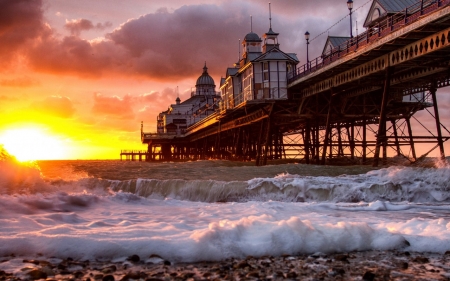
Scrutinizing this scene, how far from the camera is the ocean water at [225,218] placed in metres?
6.63

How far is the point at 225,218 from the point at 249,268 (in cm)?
418

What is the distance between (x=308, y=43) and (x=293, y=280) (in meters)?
29.4

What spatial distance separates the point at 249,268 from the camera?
18.8ft

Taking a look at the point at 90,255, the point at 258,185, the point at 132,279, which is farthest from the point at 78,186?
the point at 132,279

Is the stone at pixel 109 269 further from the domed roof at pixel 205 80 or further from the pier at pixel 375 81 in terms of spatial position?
the domed roof at pixel 205 80

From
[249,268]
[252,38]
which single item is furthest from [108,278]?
[252,38]

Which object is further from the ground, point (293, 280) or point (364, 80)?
point (364, 80)

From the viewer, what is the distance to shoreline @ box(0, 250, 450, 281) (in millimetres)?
5328

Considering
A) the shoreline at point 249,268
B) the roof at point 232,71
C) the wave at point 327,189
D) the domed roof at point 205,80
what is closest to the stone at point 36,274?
the shoreline at point 249,268

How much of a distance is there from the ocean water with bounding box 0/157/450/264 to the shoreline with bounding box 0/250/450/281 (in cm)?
31

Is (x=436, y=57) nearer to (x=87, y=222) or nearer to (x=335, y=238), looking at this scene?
(x=335, y=238)

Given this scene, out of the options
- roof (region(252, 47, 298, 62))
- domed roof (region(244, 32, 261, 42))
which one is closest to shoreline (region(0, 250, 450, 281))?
roof (region(252, 47, 298, 62))

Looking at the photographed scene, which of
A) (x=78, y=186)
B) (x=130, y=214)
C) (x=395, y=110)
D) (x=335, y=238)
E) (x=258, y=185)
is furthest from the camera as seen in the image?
(x=395, y=110)

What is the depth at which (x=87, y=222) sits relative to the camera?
878 cm
